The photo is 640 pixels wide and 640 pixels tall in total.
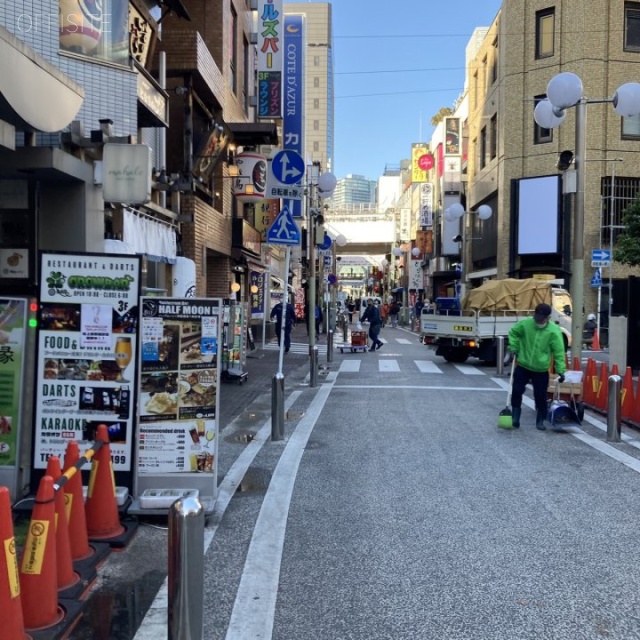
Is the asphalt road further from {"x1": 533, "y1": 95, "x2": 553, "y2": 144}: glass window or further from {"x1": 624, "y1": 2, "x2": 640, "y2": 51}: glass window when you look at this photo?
{"x1": 624, "y1": 2, "x2": 640, "y2": 51}: glass window

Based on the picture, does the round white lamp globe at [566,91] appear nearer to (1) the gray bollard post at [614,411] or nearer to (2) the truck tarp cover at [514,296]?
(1) the gray bollard post at [614,411]

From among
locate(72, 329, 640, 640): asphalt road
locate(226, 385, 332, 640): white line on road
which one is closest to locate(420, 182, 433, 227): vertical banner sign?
locate(72, 329, 640, 640): asphalt road

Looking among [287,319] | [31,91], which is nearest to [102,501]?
[31,91]

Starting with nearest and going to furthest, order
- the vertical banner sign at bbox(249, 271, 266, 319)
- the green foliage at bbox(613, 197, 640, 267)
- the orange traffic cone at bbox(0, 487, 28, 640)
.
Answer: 1. the orange traffic cone at bbox(0, 487, 28, 640)
2. the green foliage at bbox(613, 197, 640, 267)
3. the vertical banner sign at bbox(249, 271, 266, 319)

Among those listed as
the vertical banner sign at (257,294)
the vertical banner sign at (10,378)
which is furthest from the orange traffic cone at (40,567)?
the vertical banner sign at (257,294)

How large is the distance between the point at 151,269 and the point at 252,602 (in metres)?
10.5

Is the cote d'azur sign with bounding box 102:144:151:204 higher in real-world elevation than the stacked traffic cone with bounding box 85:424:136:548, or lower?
higher

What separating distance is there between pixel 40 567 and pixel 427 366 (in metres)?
14.7

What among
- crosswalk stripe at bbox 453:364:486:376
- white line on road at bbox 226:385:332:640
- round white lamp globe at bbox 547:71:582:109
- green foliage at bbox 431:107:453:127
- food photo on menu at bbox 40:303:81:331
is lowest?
white line on road at bbox 226:385:332:640

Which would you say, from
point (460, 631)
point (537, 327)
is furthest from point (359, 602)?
point (537, 327)

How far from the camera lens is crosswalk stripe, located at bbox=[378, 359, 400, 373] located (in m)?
16.5

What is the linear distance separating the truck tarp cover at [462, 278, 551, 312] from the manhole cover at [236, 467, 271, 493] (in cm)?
1290

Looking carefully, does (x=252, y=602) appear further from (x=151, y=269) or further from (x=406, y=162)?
(x=406, y=162)

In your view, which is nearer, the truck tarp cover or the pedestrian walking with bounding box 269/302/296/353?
the truck tarp cover
